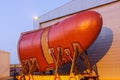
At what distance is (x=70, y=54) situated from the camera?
1245 cm

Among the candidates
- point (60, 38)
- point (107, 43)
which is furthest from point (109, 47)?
point (60, 38)

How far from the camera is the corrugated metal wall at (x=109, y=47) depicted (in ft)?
46.1

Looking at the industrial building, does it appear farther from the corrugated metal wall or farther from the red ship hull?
the red ship hull

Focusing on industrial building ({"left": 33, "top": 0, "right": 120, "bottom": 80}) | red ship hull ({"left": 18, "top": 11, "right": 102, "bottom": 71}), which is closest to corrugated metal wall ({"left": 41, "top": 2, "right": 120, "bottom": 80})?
industrial building ({"left": 33, "top": 0, "right": 120, "bottom": 80})

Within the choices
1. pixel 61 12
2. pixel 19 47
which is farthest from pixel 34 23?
pixel 19 47

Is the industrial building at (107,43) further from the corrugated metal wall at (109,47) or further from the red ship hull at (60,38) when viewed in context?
the red ship hull at (60,38)

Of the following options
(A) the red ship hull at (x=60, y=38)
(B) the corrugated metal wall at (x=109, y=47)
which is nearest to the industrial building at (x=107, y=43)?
(B) the corrugated metal wall at (x=109, y=47)

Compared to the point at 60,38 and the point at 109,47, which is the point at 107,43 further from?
the point at 60,38

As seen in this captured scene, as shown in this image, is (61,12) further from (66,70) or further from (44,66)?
(44,66)

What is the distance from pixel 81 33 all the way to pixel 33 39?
413cm

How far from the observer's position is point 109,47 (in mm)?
14500

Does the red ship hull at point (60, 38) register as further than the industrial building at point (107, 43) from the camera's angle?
No

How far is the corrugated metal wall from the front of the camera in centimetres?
1404

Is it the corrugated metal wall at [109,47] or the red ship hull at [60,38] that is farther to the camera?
the corrugated metal wall at [109,47]
